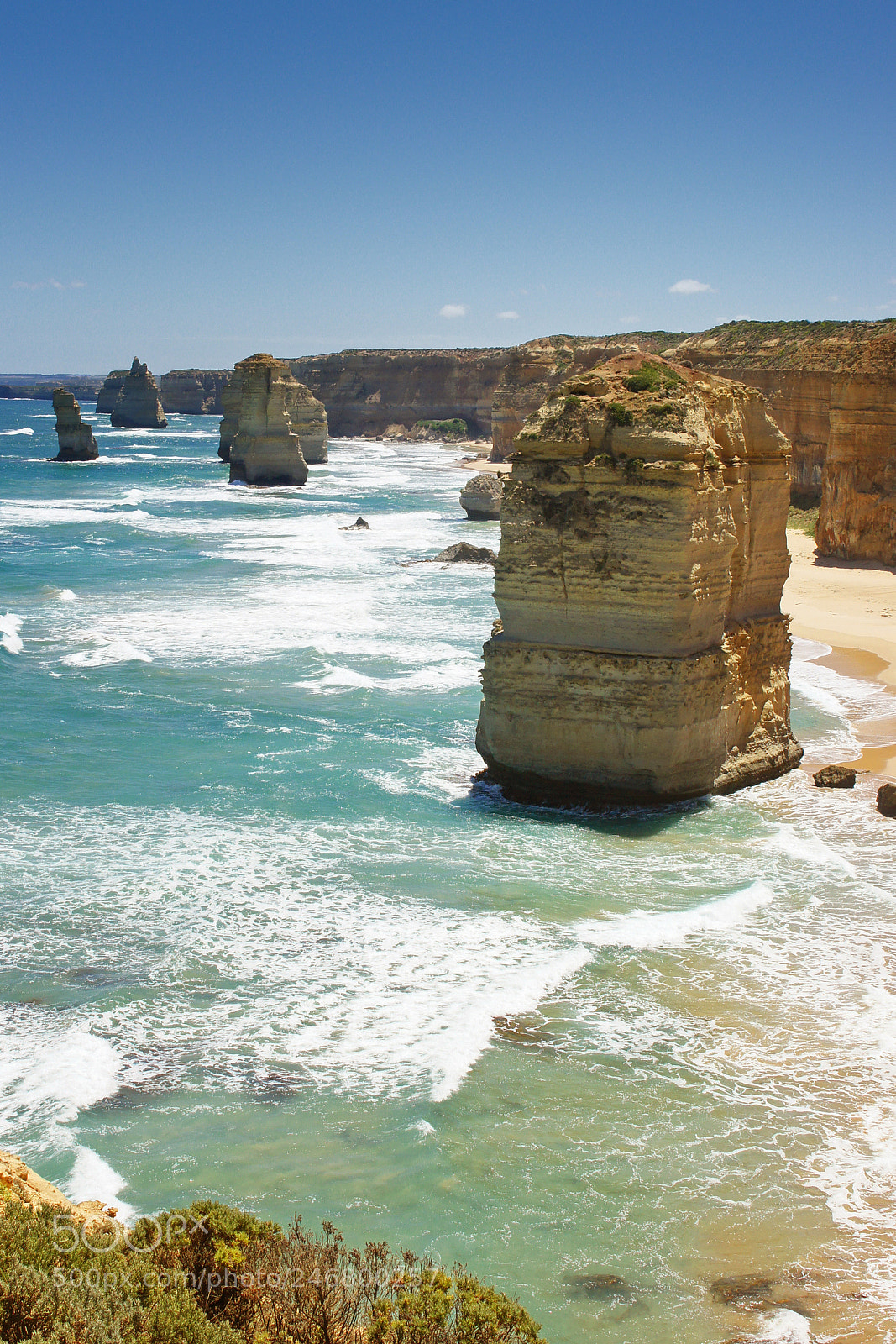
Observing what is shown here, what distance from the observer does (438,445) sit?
336 feet

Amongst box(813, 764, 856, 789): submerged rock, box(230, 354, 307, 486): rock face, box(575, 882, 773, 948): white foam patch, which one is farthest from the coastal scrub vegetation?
box(230, 354, 307, 486): rock face

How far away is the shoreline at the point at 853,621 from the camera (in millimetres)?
16859

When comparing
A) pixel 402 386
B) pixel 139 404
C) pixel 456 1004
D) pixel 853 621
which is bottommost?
pixel 456 1004

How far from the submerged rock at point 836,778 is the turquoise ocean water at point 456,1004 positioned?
19 cm

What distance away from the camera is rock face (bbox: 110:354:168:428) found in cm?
11312

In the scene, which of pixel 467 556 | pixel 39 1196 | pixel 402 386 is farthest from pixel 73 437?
pixel 39 1196

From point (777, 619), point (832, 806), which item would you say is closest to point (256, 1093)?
point (832, 806)

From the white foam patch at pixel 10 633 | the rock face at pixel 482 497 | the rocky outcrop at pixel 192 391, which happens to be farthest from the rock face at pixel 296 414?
the rocky outcrop at pixel 192 391

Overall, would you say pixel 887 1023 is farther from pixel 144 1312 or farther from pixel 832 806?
pixel 144 1312

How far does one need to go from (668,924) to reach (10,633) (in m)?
18.1

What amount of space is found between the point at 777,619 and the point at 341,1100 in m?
9.81

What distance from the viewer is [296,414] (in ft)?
213

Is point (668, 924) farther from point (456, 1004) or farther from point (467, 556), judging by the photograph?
point (467, 556)

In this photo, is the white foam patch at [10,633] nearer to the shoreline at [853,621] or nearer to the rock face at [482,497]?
the shoreline at [853,621]
